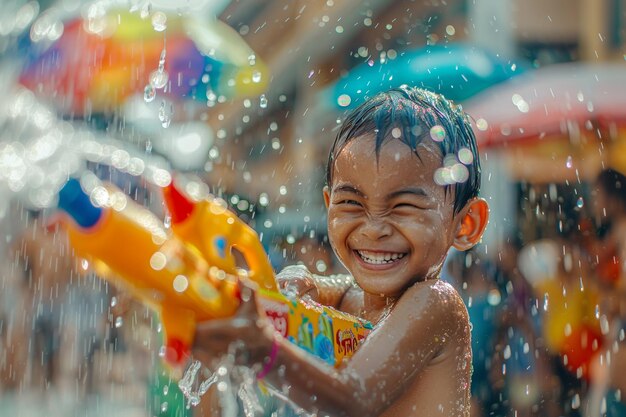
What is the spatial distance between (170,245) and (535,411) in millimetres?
3791

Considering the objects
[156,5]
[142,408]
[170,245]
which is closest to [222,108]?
[156,5]

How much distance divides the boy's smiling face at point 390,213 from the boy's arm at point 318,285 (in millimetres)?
324

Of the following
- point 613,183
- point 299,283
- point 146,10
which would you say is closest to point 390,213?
point 299,283

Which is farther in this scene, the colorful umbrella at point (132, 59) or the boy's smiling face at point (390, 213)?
the colorful umbrella at point (132, 59)

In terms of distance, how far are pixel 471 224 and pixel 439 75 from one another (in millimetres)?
3822

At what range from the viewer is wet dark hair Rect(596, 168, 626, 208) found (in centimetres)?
442

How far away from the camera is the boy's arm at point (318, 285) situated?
8.01 feet

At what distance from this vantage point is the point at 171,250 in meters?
1.39

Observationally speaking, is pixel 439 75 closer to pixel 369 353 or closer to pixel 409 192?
pixel 409 192

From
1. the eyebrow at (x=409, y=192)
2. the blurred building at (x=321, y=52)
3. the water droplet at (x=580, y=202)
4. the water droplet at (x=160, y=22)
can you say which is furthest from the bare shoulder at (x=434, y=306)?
the water droplet at (x=160, y=22)

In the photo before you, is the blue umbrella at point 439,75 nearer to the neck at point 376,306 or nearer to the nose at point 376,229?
the neck at point 376,306

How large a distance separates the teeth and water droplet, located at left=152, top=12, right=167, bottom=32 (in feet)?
17.4

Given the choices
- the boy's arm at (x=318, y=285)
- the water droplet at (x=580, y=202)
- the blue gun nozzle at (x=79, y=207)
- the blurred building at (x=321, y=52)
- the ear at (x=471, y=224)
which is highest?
the blue gun nozzle at (x=79, y=207)

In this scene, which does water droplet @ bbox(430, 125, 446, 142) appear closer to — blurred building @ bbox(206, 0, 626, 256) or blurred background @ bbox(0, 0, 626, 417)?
blurred background @ bbox(0, 0, 626, 417)
